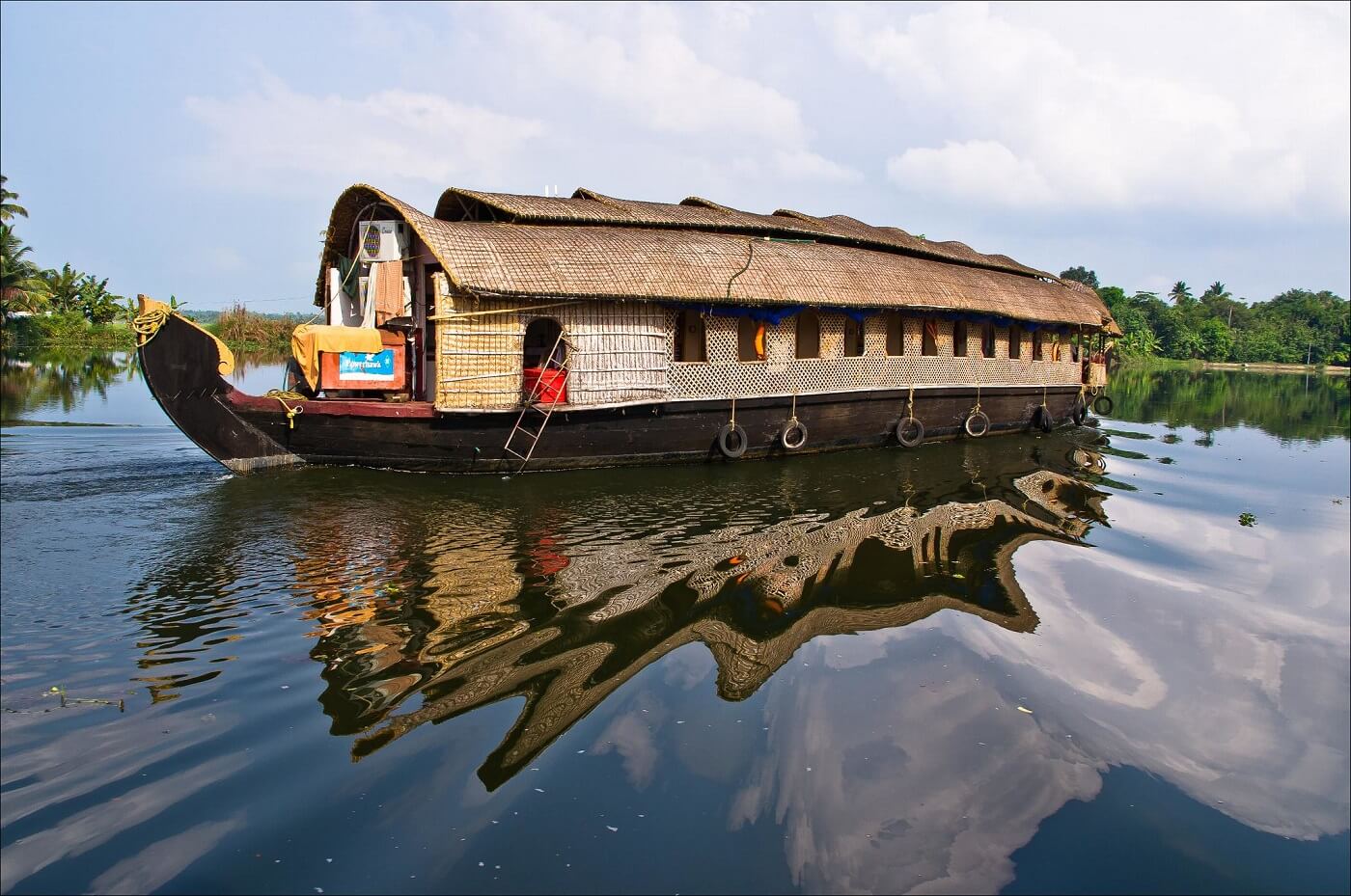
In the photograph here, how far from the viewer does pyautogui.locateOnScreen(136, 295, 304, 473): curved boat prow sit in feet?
29.7

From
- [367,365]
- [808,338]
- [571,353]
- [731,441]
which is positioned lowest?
[731,441]

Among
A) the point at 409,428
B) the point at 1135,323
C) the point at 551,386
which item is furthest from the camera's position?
the point at 1135,323

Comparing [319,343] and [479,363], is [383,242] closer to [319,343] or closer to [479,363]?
[319,343]

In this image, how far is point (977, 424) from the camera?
1495 centimetres

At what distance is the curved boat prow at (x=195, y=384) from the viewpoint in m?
9.04

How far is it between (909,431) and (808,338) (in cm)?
233

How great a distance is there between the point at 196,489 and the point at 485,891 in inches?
304

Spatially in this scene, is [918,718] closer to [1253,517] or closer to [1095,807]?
A: [1095,807]

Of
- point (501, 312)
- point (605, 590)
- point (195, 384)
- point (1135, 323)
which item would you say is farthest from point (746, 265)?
point (1135, 323)

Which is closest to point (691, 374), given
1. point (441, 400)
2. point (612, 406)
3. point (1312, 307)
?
A: point (612, 406)

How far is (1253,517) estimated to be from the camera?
954 centimetres

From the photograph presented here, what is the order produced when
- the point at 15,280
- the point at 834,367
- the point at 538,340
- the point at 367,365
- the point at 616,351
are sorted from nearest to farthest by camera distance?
1. the point at 367,365
2. the point at 616,351
3. the point at 538,340
4. the point at 834,367
5. the point at 15,280

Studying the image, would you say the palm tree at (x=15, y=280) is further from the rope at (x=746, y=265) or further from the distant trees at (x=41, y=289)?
the rope at (x=746, y=265)

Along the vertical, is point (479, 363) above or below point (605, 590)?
above
